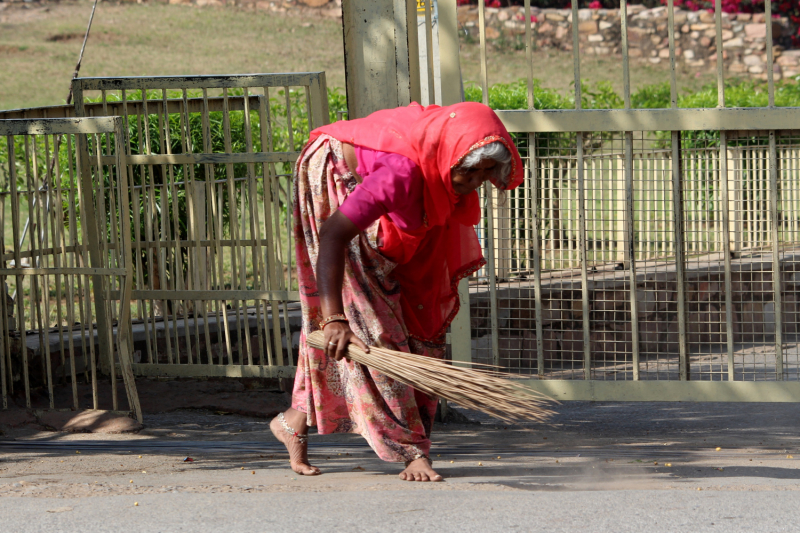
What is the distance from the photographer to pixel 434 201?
120 inches

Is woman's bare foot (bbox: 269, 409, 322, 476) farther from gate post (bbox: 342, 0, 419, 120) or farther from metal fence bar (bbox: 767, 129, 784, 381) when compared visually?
metal fence bar (bbox: 767, 129, 784, 381)

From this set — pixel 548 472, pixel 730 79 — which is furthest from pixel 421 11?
pixel 730 79

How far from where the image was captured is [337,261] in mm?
3031

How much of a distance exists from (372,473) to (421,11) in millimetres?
3111

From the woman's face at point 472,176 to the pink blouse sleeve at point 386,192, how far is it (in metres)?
0.13

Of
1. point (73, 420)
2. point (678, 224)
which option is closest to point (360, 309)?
point (678, 224)

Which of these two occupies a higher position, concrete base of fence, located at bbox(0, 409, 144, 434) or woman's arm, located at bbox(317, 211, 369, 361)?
woman's arm, located at bbox(317, 211, 369, 361)

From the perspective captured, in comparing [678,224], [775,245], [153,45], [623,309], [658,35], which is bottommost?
[623,309]

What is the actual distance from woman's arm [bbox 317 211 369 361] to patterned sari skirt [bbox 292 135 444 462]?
0.64 feet

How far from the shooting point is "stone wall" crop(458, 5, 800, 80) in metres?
20.2

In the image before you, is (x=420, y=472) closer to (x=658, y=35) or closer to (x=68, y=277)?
(x=68, y=277)

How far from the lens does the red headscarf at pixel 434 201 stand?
296 centimetres

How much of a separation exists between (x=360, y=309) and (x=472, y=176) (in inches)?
27.4

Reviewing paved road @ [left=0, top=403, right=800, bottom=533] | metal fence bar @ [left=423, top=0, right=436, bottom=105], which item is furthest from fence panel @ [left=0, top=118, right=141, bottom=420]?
metal fence bar @ [left=423, top=0, right=436, bottom=105]
